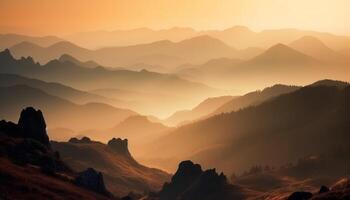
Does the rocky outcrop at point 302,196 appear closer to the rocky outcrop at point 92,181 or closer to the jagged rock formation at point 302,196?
the jagged rock formation at point 302,196

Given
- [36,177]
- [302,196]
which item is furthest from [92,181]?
[302,196]

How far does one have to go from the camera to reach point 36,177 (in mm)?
158625

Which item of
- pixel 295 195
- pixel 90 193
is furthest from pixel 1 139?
pixel 295 195

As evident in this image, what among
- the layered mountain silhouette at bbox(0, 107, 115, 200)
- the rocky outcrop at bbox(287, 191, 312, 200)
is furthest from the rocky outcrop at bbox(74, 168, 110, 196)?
the rocky outcrop at bbox(287, 191, 312, 200)

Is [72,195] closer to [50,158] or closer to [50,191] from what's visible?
[50,191]

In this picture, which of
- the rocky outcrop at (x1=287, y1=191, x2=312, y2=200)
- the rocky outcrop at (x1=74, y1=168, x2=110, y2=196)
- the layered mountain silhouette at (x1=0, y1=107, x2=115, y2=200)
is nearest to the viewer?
the rocky outcrop at (x1=287, y1=191, x2=312, y2=200)

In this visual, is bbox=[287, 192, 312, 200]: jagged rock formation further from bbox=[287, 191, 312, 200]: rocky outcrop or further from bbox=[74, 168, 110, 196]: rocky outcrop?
bbox=[74, 168, 110, 196]: rocky outcrop

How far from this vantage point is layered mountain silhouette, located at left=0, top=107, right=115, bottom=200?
139462mm

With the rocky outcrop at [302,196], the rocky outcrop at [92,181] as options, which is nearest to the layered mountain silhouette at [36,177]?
the rocky outcrop at [92,181]

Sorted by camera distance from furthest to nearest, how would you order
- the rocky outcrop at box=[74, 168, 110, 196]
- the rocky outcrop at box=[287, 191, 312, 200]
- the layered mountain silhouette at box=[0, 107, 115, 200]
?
1. the rocky outcrop at box=[74, 168, 110, 196]
2. the layered mountain silhouette at box=[0, 107, 115, 200]
3. the rocky outcrop at box=[287, 191, 312, 200]

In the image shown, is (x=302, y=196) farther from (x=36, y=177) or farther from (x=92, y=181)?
(x=36, y=177)

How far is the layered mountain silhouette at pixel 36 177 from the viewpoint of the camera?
458ft

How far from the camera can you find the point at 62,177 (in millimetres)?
177125

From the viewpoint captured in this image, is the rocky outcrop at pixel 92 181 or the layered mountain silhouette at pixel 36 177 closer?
the layered mountain silhouette at pixel 36 177
